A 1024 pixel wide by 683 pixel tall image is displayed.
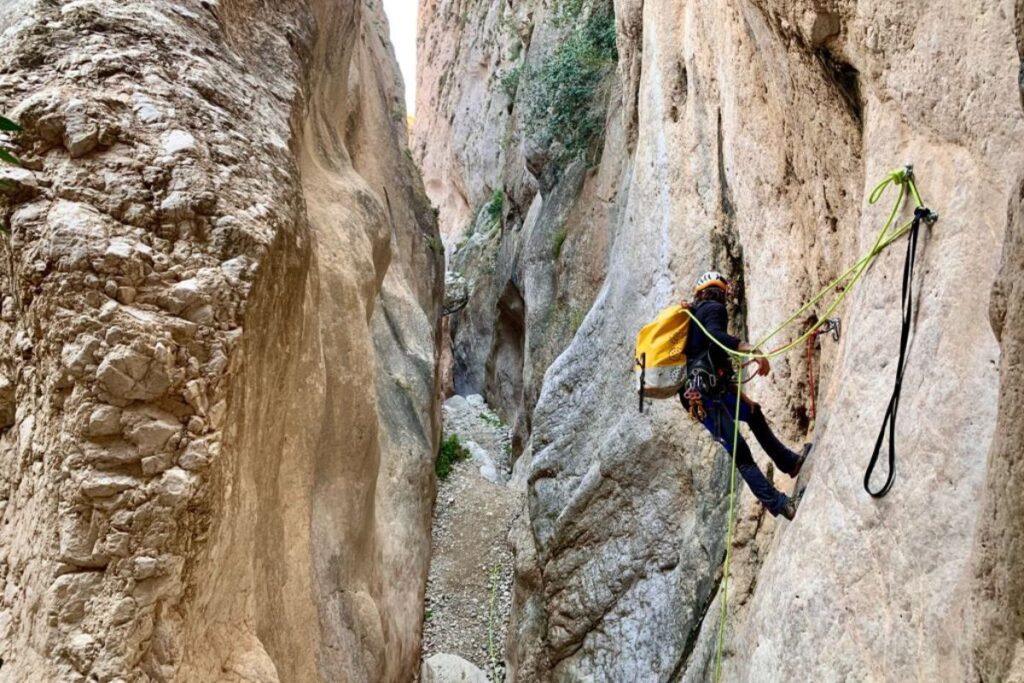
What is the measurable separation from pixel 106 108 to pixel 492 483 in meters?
12.2

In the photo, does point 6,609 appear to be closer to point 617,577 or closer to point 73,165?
point 73,165

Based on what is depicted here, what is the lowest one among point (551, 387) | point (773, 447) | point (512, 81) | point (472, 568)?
point (472, 568)

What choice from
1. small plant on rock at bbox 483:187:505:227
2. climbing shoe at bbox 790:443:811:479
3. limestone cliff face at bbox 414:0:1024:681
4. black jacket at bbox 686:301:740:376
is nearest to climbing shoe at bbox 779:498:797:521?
limestone cliff face at bbox 414:0:1024:681

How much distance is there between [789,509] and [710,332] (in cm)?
145

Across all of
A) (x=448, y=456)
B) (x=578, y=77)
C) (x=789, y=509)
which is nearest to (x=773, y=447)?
(x=789, y=509)

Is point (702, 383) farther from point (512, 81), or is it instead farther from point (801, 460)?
point (512, 81)

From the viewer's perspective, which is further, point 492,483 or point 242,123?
point 492,483

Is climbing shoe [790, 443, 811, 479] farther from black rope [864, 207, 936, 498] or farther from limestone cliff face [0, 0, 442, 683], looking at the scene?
limestone cliff face [0, 0, 442, 683]

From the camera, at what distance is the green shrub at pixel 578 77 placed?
15.5 m

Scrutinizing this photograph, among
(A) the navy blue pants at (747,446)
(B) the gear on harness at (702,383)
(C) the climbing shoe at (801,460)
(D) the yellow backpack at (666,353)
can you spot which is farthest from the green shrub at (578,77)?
(C) the climbing shoe at (801,460)

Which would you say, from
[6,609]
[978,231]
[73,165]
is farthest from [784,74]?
[6,609]

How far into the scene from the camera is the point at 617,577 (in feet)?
26.4

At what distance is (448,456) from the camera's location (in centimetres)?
1588

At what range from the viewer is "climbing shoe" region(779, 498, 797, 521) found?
5.15 m
